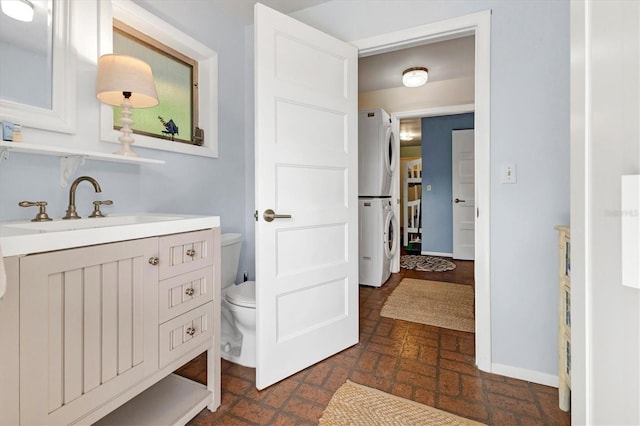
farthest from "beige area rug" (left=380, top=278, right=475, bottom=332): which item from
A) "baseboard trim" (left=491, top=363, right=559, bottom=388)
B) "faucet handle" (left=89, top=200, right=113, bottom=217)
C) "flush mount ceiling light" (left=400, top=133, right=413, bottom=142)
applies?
"flush mount ceiling light" (left=400, top=133, right=413, bottom=142)

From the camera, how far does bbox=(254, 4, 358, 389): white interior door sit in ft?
5.33

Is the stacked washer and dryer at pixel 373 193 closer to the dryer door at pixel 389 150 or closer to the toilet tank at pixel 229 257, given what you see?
the dryer door at pixel 389 150

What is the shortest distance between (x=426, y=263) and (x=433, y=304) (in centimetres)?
184

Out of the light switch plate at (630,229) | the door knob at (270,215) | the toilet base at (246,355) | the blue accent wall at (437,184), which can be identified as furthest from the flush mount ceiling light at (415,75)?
the light switch plate at (630,229)

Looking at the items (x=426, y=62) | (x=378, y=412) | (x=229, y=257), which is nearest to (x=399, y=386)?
(x=378, y=412)

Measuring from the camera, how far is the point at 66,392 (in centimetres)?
90

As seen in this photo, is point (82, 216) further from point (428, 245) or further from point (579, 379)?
point (428, 245)

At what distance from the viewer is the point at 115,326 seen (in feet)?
3.33

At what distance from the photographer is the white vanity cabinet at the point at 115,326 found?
830mm

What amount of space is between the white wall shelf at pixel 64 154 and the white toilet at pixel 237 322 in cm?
82

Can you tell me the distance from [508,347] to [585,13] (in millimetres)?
1852

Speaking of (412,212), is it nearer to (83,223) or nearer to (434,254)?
(434,254)

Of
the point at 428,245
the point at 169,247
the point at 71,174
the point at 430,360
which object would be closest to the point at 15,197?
the point at 71,174

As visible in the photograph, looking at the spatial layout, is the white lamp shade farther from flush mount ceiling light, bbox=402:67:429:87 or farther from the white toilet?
flush mount ceiling light, bbox=402:67:429:87
